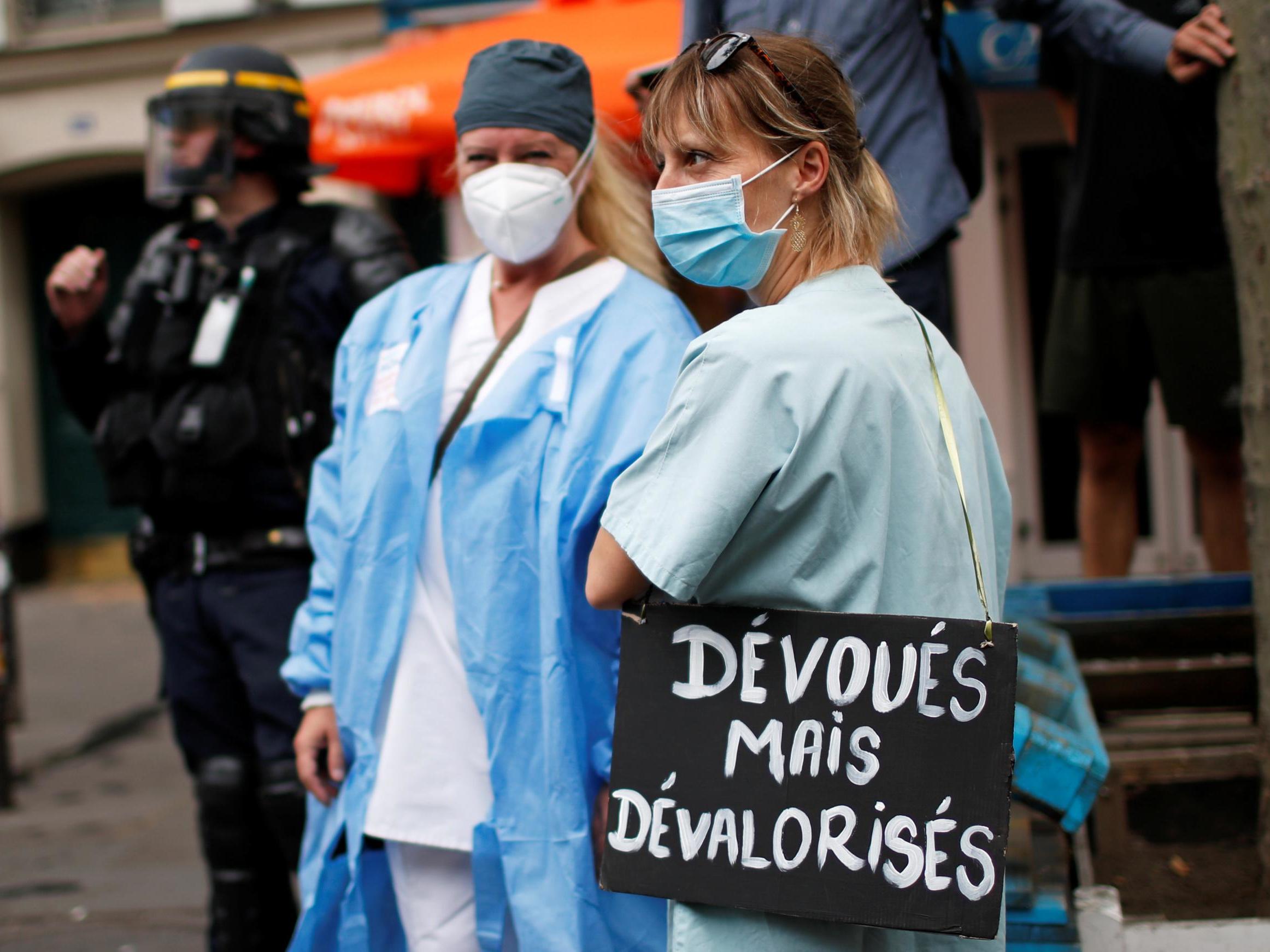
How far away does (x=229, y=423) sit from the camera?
2990 mm

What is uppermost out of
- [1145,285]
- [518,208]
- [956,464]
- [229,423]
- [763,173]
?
[763,173]

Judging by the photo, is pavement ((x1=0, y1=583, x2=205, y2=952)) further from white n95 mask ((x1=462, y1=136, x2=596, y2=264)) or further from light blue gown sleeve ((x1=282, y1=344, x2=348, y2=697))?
white n95 mask ((x1=462, y1=136, x2=596, y2=264))

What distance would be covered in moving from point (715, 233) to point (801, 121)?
0.17 meters

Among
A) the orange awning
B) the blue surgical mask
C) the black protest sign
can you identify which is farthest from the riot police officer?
the orange awning

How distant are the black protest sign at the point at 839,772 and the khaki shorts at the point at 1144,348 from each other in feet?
6.89

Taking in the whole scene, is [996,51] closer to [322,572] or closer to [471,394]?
[471,394]

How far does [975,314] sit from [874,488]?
19.0 feet

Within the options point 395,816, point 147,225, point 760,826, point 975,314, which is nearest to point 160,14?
point 147,225

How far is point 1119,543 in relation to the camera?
3.81 m

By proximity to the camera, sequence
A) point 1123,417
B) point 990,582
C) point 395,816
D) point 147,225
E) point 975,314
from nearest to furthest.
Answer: point 990,582
point 395,816
point 1123,417
point 975,314
point 147,225

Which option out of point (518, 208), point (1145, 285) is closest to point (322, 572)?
point (518, 208)

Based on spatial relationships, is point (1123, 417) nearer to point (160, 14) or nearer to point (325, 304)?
point (325, 304)

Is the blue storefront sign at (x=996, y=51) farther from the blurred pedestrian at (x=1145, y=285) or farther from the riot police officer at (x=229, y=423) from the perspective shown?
the riot police officer at (x=229, y=423)

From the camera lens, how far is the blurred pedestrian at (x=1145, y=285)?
3.33 metres
